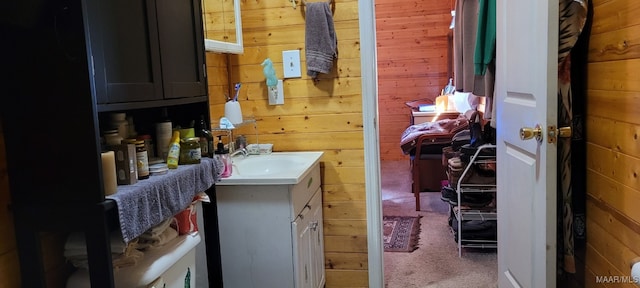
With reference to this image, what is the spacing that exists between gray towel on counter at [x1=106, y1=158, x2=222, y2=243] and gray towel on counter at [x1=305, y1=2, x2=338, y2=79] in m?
1.04

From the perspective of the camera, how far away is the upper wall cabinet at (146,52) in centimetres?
111

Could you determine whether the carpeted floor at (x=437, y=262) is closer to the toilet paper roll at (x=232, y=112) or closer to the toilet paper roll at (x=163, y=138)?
the toilet paper roll at (x=232, y=112)

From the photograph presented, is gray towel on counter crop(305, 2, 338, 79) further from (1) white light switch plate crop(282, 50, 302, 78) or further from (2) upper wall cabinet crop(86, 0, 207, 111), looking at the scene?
(2) upper wall cabinet crop(86, 0, 207, 111)

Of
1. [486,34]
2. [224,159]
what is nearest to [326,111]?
[224,159]

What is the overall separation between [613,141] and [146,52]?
1454 mm

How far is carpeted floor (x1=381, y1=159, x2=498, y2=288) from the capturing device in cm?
285

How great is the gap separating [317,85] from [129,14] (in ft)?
4.66

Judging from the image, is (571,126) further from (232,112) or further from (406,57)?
(406,57)

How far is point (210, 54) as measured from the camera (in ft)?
7.87

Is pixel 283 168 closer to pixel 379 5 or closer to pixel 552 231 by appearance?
pixel 552 231

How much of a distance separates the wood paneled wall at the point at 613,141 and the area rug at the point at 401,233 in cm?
166

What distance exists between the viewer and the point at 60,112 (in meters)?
1.05

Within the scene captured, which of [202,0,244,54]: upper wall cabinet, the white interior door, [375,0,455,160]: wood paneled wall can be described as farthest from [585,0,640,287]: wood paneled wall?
[375,0,455,160]: wood paneled wall

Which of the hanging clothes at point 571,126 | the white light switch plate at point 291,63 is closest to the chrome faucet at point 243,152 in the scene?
the white light switch plate at point 291,63
